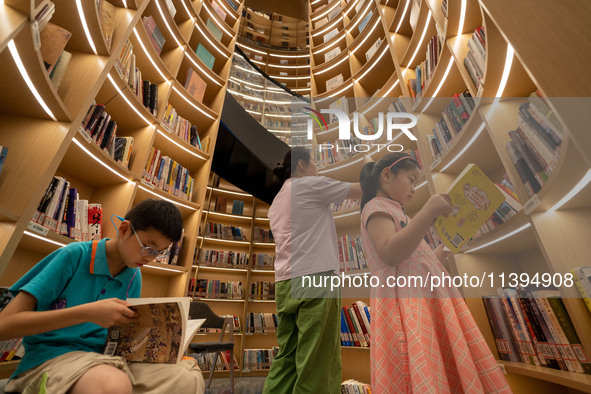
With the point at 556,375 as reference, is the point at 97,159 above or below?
above

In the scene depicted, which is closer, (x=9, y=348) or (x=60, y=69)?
(x=9, y=348)

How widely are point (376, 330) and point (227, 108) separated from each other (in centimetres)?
298

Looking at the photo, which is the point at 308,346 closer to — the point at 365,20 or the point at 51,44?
the point at 51,44

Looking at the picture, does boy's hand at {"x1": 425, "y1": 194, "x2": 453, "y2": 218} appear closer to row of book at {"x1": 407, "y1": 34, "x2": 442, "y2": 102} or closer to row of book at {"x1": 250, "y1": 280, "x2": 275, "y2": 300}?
row of book at {"x1": 407, "y1": 34, "x2": 442, "y2": 102}

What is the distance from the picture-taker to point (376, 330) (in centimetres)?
71

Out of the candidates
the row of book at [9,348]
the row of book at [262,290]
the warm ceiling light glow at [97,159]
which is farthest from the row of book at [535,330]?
the row of book at [262,290]

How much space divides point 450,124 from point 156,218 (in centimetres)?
128

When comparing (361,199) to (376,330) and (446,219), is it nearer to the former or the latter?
(446,219)

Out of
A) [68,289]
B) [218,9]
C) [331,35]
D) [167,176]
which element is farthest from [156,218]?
[331,35]

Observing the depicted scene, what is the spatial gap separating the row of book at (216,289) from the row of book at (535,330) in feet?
10.7

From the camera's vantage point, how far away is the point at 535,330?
2.52ft

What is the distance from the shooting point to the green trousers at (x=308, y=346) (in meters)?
0.91

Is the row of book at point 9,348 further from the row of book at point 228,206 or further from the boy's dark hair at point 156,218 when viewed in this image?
the row of book at point 228,206

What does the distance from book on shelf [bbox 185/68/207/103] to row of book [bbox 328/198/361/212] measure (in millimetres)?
2014
